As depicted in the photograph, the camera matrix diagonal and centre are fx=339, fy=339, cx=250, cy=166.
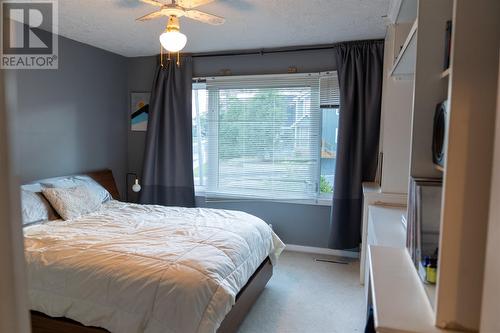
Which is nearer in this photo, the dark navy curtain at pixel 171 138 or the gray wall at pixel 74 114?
the gray wall at pixel 74 114

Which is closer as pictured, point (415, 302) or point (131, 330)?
point (415, 302)

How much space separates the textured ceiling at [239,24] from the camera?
2719mm

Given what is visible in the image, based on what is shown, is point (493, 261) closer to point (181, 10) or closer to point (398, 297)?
point (398, 297)

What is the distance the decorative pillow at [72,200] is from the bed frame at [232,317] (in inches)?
46.1

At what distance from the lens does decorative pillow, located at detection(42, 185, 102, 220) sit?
121 inches

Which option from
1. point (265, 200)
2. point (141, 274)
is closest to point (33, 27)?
point (141, 274)

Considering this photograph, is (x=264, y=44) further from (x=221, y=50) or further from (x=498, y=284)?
(x=498, y=284)

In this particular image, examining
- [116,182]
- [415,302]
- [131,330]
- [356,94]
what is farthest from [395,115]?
[116,182]

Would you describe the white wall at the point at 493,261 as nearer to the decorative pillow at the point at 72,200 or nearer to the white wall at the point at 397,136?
the white wall at the point at 397,136

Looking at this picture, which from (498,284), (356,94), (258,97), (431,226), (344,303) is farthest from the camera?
(258,97)

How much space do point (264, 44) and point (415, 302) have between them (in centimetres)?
335

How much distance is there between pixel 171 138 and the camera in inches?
173

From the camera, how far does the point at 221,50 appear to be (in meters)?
4.20

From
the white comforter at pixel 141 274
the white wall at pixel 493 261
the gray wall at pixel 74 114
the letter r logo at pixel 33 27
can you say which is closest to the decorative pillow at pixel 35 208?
the white comforter at pixel 141 274
